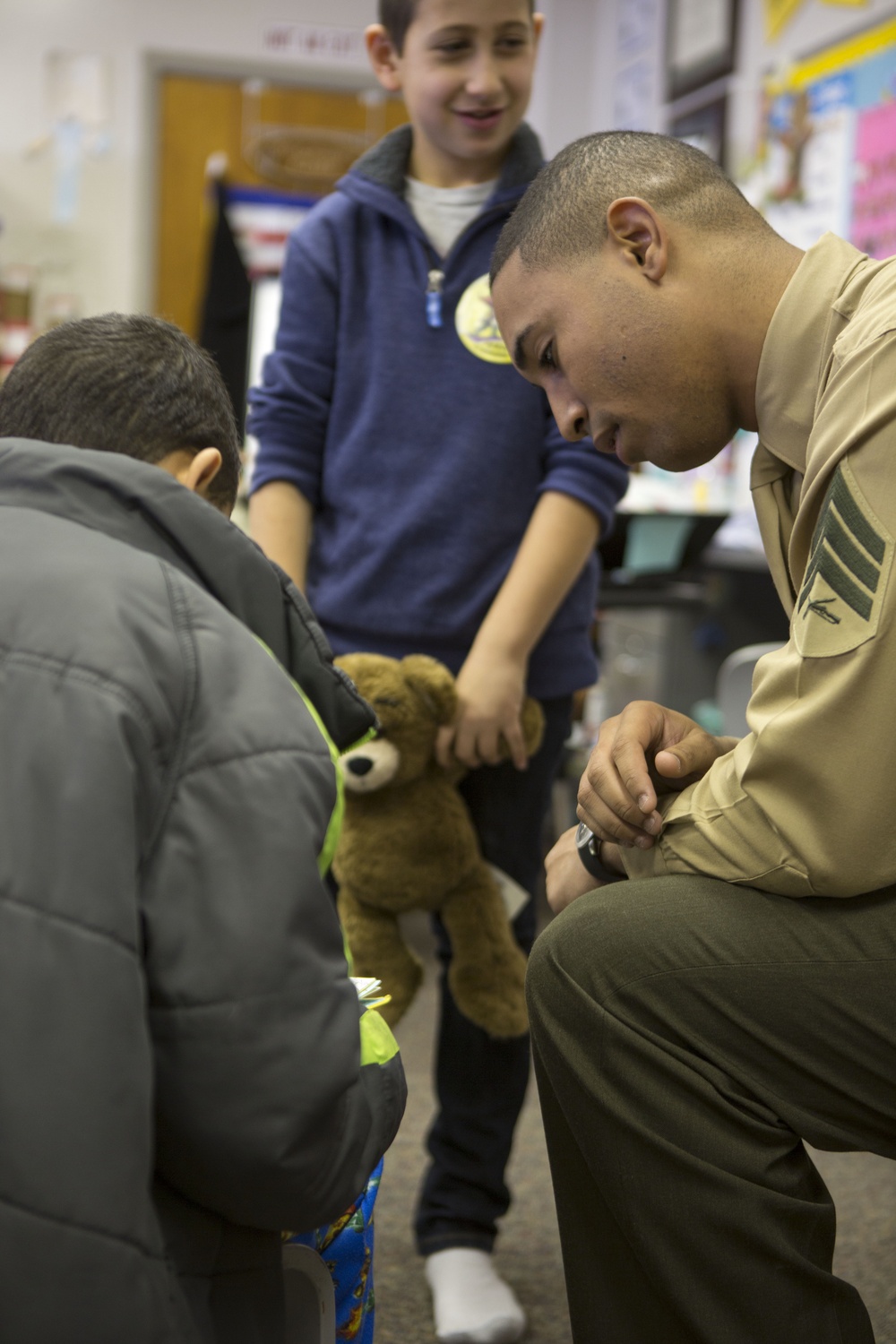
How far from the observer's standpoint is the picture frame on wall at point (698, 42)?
3.64 m

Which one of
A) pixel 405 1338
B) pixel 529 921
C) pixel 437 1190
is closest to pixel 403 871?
pixel 529 921

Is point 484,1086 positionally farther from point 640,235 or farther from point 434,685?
point 640,235

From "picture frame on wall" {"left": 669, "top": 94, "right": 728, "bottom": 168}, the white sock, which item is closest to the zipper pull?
the white sock

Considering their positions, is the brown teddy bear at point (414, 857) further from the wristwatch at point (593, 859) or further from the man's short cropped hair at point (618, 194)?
the man's short cropped hair at point (618, 194)

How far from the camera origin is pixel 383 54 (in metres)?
1.45

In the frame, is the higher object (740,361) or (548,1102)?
(740,361)

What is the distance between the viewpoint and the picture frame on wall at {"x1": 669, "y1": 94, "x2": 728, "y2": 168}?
368 centimetres

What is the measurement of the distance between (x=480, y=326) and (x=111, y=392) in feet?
1.91

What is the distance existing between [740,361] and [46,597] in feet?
2.01

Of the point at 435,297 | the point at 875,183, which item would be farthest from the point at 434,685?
the point at 875,183

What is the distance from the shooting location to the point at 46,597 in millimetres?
710

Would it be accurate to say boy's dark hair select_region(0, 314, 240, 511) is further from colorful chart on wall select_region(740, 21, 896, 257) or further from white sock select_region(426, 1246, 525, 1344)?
colorful chart on wall select_region(740, 21, 896, 257)

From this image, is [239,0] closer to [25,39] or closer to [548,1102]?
[25,39]

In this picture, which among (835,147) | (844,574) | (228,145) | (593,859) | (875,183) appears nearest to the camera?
(844,574)
